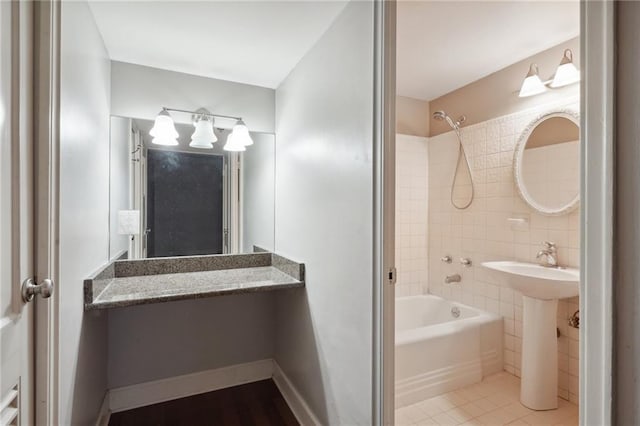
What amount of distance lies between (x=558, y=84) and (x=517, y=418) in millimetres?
2079

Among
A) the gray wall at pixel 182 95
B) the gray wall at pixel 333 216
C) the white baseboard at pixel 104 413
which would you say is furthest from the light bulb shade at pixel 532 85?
the white baseboard at pixel 104 413

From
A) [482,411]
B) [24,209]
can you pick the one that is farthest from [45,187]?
[482,411]

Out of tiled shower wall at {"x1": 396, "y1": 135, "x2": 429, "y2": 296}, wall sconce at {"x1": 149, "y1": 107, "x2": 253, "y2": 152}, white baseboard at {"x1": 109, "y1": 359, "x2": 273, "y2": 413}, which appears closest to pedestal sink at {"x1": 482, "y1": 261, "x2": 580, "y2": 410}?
tiled shower wall at {"x1": 396, "y1": 135, "x2": 429, "y2": 296}

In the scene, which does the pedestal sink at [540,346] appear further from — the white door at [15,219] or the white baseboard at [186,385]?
the white door at [15,219]

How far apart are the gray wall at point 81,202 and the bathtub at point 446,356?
5.53ft

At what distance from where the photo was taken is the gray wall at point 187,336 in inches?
79.9

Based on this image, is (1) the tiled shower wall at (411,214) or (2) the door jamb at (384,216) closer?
(2) the door jamb at (384,216)

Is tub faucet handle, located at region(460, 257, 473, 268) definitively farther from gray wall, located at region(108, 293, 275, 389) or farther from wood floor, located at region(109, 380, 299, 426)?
wood floor, located at region(109, 380, 299, 426)

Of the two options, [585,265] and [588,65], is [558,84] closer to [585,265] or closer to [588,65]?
[588,65]

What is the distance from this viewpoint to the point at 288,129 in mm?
2170

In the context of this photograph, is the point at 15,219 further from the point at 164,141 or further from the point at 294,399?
the point at 294,399

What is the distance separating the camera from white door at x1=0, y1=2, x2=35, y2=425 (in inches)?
31.6

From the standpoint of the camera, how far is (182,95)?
2.18 metres

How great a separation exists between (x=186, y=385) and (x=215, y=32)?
223 centimetres
